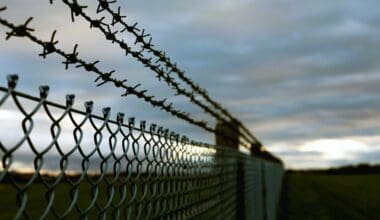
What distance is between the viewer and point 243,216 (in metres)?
8.45

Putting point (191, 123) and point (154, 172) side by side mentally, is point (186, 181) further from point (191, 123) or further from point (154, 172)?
point (154, 172)

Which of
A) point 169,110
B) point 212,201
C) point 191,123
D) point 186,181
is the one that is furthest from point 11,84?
point 212,201

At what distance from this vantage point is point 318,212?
19.8 metres

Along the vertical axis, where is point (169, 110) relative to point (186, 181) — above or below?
above

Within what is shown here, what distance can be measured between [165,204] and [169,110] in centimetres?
68

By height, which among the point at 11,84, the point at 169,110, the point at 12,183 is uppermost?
the point at 169,110

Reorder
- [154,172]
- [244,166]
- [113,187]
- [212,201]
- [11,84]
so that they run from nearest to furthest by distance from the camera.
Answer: [11,84], [113,187], [154,172], [212,201], [244,166]

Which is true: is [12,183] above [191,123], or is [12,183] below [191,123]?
below

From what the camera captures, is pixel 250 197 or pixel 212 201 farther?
pixel 250 197

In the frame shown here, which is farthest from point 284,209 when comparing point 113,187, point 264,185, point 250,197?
point 113,187

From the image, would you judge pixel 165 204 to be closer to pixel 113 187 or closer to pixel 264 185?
pixel 113 187

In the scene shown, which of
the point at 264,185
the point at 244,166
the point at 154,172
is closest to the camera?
the point at 154,172

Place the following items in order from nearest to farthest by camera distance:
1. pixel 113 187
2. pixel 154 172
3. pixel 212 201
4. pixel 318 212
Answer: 1. pixel 113 187
2. pixel 154 172
3. pixel 212 201
4. pixel 318 212

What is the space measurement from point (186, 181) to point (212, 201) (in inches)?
47.1
